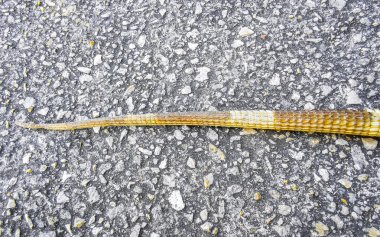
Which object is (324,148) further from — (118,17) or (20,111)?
(20,111)

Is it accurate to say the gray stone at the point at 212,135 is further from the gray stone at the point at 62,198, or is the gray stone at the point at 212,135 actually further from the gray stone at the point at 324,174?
the gray stone at the point at 62,198

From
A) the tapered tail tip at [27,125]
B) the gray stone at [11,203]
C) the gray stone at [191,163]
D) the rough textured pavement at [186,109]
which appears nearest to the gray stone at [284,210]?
the rough textured pavement at [186,109]

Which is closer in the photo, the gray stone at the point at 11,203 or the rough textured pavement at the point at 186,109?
the rough textured pavement at the point at 186,109

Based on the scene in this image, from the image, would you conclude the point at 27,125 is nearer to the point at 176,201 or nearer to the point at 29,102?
the point at 29,102

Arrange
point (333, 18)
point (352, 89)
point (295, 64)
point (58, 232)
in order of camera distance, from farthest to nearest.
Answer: point (333, 18), point (295, 64), point (352, 89), point (58, 232)

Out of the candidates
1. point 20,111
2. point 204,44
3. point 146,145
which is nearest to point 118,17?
point 204,44

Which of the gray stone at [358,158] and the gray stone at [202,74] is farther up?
the gray stone at [202,74]
